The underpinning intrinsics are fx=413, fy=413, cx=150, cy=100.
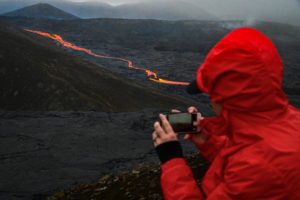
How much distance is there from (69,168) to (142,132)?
3.98 metres

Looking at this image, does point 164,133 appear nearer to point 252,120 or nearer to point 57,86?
point 252,120

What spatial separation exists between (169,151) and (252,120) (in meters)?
0.54

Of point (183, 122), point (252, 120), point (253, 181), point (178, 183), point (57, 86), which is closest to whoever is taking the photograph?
point (253, 181)

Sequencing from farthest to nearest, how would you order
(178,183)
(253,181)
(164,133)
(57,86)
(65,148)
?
(57,86)
(65,148)
(164,133)
(178,183)
(253,181)

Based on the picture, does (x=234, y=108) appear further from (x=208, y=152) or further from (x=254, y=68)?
(x=208, y=152)

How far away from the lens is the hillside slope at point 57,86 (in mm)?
15898

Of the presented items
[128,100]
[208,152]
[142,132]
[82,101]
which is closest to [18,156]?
[142,132]

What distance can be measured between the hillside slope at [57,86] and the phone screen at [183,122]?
1338 centimetres

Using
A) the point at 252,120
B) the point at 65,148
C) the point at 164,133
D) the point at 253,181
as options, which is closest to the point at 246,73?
the point at 252,120

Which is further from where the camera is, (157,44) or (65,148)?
(157,44)

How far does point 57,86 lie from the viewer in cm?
1673

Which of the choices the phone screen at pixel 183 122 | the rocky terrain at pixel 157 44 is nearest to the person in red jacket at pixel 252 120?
the phone screen at pixel 183 122

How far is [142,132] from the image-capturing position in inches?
Answer: 541

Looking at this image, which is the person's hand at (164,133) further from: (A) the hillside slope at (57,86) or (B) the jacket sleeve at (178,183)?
(A) the hillside slope at (57,86)
